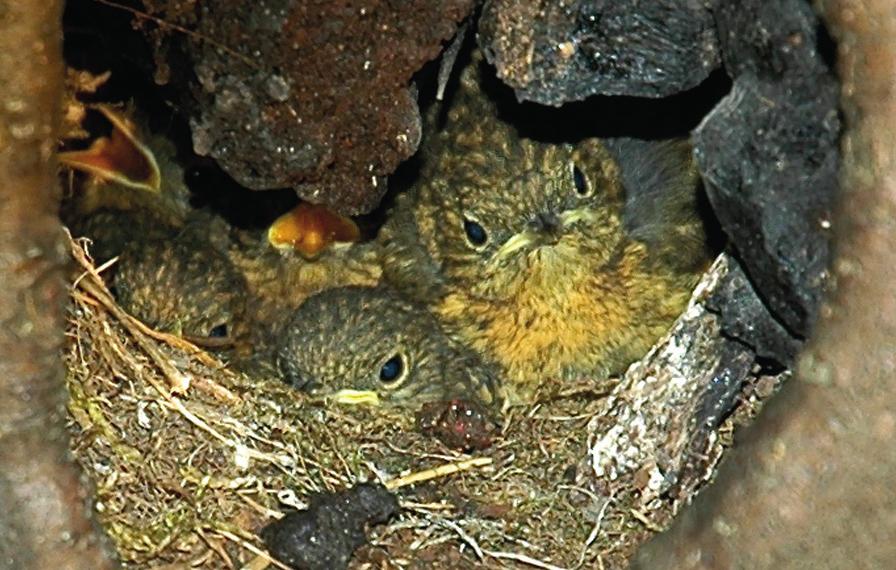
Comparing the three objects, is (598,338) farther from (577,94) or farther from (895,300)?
(895,300)

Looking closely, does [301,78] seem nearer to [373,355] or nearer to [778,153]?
[778,153]

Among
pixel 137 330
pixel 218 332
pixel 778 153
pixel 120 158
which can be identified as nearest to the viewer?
pixel 778 153

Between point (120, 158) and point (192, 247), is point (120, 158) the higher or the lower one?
the higher one

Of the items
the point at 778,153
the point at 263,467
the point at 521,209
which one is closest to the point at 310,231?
the point at 521,209

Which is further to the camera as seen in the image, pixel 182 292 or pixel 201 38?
pixel 182 292

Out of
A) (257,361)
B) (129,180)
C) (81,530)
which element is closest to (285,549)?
(81,530)

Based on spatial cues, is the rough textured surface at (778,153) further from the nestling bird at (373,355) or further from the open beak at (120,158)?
the open beak at (120,158)

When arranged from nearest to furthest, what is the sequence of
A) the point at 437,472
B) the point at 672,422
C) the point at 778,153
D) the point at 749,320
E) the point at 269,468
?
the point at 778,153 < the point at 749,320 < the point at 672,422 < the point at 269,468 < the point at 437,472
